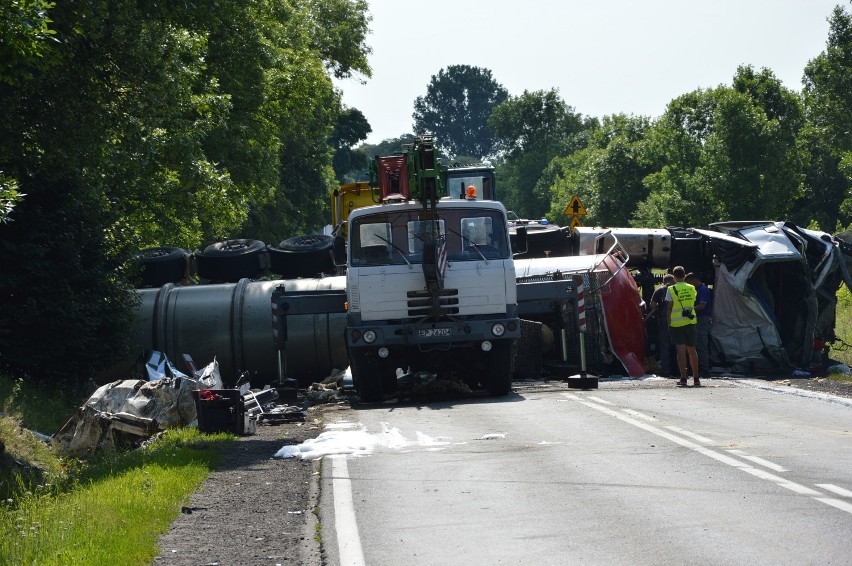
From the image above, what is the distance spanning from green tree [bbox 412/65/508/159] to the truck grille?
166409 mm

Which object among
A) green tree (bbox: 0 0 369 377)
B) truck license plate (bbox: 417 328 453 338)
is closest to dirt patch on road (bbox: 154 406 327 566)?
green tree (bbox: 0 0 369 377)

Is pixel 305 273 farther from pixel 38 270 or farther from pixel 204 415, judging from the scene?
pixel 204 415

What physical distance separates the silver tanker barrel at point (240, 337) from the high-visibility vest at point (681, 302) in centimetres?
689

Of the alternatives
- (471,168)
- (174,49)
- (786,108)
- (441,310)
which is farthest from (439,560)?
(786,108)

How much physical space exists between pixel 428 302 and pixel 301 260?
11.5 meters

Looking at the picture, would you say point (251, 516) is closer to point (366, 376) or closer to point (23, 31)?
point (23, 31)

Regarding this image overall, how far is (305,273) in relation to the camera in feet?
96.5

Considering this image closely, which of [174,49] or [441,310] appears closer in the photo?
[441,310]

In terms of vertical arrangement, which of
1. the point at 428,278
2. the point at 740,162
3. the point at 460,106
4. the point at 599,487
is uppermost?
the point at 460,106

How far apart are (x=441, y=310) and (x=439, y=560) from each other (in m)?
10.8

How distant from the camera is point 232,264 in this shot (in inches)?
1155

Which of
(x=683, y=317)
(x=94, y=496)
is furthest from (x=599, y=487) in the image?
(x=683, y=317)

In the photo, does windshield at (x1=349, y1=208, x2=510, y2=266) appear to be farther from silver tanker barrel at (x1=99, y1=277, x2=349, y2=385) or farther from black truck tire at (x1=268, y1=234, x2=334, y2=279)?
black truck tire at (x1=268, y1=234, x2=334, y2=279)

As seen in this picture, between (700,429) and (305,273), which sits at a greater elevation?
(305,273)
